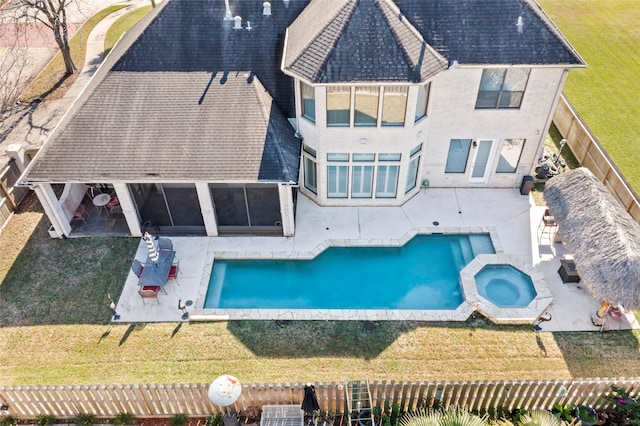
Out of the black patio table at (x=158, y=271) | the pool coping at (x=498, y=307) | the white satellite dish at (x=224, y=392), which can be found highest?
the white satellite dish at (x=224, y=392)

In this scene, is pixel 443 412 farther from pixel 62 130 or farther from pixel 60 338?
pixel 62 130

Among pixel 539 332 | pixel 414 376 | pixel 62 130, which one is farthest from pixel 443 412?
pixel 62 130

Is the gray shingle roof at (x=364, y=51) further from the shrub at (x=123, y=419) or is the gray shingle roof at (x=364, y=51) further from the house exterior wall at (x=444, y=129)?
the shrub at (x=123, y=419)

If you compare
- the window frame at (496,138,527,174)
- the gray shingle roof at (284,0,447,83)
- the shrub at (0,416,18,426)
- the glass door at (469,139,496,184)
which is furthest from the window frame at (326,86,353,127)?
the shrub at (0,416,18,426)

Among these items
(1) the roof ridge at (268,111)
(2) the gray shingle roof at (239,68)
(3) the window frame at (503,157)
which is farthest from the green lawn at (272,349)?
(3) the window frame at (503,157)

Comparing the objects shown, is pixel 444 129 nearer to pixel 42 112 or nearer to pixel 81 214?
pixel 81 214
